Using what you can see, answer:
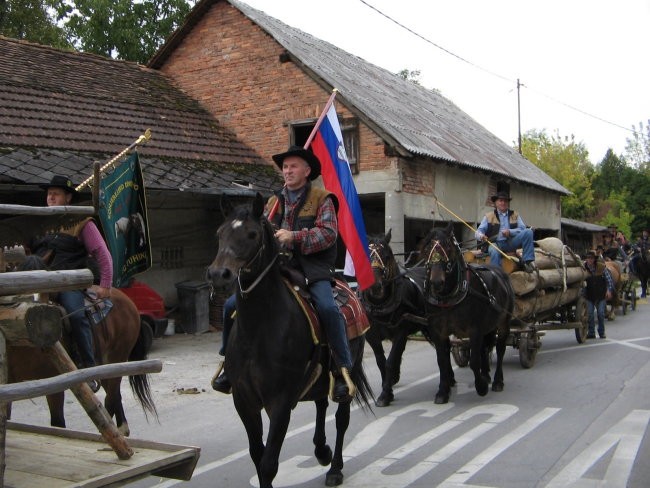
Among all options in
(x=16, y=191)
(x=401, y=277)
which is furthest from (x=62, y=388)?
(x=16, y=191)

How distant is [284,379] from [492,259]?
720cm

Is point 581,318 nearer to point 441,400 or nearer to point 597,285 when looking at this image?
point 597,285

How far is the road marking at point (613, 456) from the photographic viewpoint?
19.4 ft

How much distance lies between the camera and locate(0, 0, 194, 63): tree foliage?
2719 cm

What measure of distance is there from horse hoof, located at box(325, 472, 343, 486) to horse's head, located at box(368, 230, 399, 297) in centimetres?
359

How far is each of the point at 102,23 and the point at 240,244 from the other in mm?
25103

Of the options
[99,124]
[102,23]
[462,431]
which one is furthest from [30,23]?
[462,431]

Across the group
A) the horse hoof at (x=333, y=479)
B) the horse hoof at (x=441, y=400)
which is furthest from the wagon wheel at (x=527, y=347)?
the horse hoof at (x=333, y=479)

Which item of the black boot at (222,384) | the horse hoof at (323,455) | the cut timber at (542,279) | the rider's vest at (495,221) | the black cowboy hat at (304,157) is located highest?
the black cowboy hat at (304,157)

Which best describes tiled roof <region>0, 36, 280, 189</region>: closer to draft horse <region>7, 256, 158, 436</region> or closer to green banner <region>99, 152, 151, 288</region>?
green banner <region>99, 152, 151, 288</region>

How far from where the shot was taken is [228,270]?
4582 millimetres

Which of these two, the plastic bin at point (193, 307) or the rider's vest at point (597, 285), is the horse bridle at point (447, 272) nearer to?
the rider's vest at point (597, 285)

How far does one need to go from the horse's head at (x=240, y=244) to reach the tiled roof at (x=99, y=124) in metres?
8.24

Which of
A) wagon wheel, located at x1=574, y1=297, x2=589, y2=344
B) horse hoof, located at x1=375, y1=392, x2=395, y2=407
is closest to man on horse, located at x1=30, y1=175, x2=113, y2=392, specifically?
horse hoof, located at x1=375, y1=392, x2=395, y2=407
